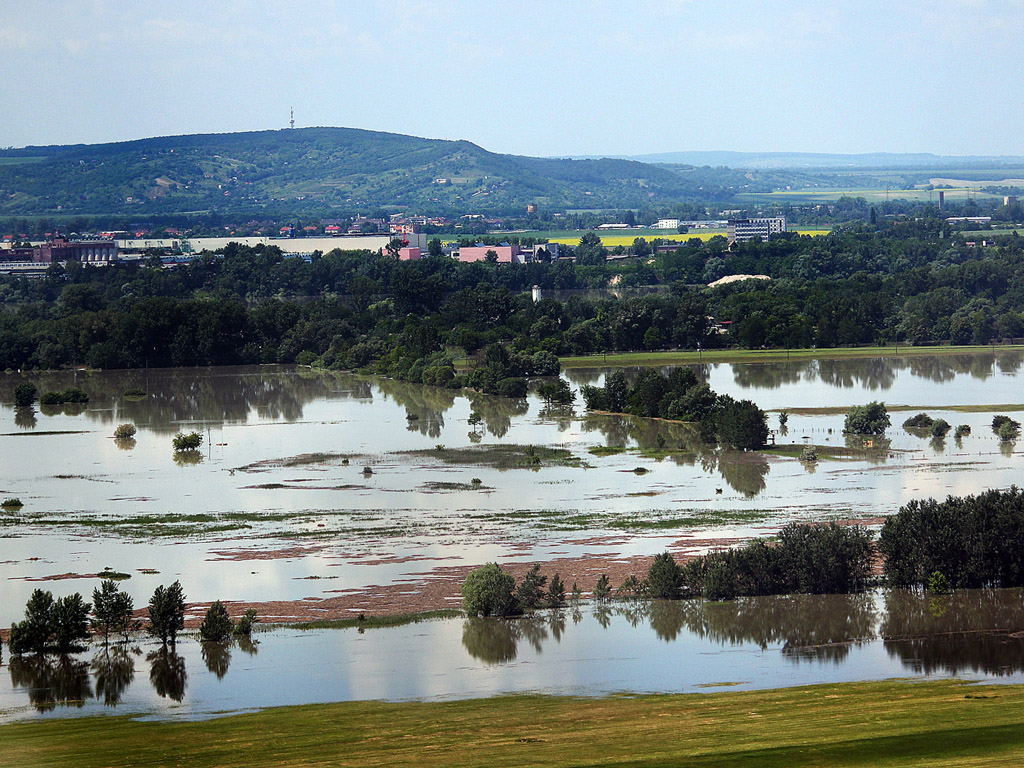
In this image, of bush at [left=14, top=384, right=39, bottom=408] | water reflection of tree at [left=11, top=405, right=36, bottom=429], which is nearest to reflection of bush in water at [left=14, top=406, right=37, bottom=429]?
water reflection of tree at [left=11, top=405, right=36, bottom=429]

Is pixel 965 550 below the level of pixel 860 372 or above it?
above

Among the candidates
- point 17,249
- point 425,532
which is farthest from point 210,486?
point 17,249

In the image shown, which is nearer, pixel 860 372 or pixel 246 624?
pixel 246 624

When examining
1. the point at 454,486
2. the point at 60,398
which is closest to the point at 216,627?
the point at 454,486

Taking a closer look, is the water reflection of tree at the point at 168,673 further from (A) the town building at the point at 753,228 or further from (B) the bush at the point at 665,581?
(A) the town building at the point at 753,228

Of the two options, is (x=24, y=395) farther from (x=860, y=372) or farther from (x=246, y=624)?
(x=246, y=624)

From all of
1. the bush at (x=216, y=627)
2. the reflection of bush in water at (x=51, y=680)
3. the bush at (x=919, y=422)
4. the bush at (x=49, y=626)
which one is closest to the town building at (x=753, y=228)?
the bush at (x=919, y=422)

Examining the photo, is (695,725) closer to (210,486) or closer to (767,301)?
(210,486)
